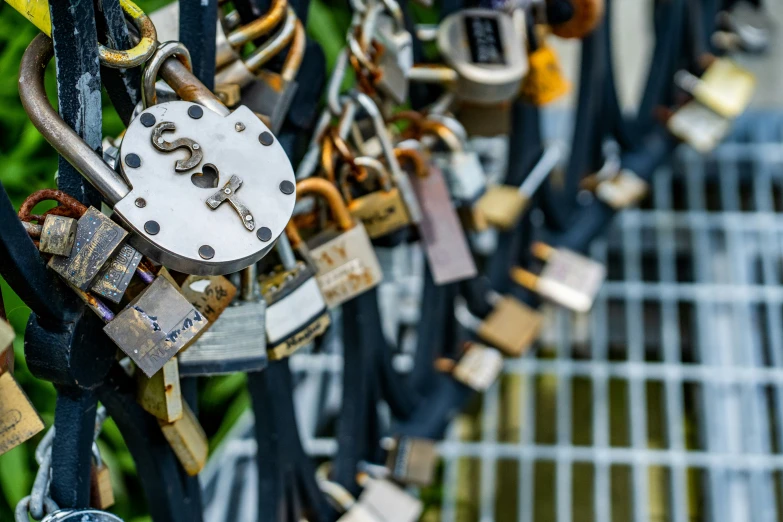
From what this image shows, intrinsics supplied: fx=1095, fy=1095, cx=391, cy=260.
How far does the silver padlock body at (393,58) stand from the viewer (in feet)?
3.05

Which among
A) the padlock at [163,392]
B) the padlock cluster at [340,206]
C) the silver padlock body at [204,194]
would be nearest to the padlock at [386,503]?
the padlock cluster at [340,206]

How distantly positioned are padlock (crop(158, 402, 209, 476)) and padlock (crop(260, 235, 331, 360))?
8 cm

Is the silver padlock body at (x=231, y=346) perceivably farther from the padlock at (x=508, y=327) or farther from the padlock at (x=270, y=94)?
the padlock at (x=508, y=327)

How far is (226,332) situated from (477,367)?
0.57 meters

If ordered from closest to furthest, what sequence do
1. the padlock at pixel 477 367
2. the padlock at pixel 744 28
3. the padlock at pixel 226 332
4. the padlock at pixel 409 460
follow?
the padlock at pixel 226 332 < the padlock at pixel 409 460 < the padlock at pixel 477 367 < the padlock at pixel 744 28

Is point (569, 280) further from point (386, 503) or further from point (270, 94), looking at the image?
point (270, 94)

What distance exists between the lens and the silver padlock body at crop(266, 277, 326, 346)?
2.58ft

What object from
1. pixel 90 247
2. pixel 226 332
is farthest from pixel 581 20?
pixel 90 247

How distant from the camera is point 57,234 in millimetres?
603

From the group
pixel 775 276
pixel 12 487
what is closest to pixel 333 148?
pixel 12 487

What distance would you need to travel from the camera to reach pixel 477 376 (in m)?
1.24

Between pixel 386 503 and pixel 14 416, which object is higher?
pixel 14 416

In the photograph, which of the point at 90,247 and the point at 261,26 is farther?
the point at 261,26

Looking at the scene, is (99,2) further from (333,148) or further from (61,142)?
(333,148)
